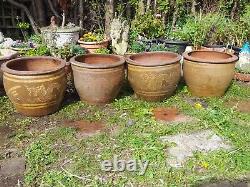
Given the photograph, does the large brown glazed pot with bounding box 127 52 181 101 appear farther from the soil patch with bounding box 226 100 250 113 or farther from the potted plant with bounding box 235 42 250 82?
the potted plant with bounding box 235 42 250 82

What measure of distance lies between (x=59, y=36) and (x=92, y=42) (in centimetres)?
66

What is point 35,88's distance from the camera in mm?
4328

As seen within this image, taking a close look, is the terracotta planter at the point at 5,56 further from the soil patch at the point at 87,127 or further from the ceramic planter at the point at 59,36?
the soil patch at the point at 87,127

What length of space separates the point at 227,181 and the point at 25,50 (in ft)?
13.9

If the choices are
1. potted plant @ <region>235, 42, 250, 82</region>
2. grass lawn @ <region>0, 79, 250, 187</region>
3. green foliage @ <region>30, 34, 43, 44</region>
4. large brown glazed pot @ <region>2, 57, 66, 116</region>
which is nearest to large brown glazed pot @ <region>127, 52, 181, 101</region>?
grass lawn @ <region>0, 79, 250, 187</region>

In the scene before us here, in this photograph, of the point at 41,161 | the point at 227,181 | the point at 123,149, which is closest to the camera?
the point at 227,181

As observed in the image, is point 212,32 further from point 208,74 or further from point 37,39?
point 37,39

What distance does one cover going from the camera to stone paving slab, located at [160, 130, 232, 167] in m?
3.73

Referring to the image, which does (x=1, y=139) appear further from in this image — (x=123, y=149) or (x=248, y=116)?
(x=248, y=116)

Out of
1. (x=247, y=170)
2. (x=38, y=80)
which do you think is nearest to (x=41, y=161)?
(x=38, y=80)

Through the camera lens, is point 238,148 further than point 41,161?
Yes

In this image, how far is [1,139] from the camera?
4094 millimetres

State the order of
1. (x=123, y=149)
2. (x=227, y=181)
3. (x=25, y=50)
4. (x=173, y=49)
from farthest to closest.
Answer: (x=173, y=49) → (x=25, y=50) → (x=123, y=149) → (x=227, y=181)

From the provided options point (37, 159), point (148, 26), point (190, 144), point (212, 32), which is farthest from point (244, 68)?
point (37, 159)
